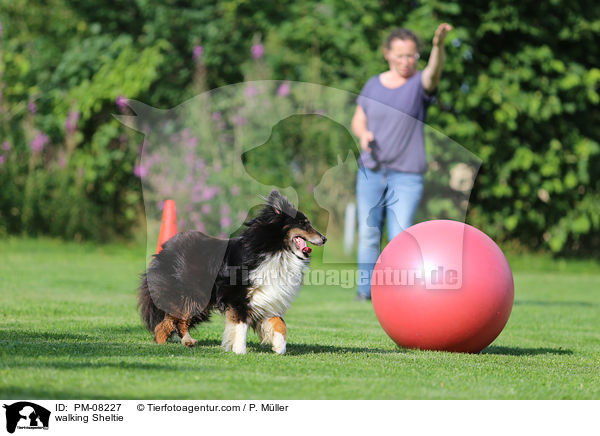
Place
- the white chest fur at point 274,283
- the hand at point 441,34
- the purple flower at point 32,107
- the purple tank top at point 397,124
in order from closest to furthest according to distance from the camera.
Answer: the white chest fur at point 274,283 < the hand at point 441,34 < the purple tank top at point 397,124 < the purple flower at point 32,107

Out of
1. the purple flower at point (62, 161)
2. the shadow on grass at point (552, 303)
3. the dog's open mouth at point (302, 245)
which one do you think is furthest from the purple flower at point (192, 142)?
the purple flower at point (62, 161)

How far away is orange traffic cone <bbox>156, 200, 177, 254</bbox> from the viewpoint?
5382 mm

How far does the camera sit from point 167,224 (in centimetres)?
545

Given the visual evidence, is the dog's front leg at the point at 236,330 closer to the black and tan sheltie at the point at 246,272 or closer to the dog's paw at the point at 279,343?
the black and tan sheltie at the point at 246,272

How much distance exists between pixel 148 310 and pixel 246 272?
36.1 inches

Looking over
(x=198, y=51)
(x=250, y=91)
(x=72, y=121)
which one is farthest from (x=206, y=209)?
(x=198, y=51)

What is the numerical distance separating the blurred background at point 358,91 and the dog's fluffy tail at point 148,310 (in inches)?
284

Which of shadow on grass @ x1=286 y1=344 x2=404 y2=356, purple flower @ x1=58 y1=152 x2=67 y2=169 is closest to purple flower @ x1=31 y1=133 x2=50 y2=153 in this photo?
purple flower @ x1=58 y1=152 x2=67 y2=169

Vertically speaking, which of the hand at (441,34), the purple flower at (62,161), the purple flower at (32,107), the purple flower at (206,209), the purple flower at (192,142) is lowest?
the purple flower at (206,209)

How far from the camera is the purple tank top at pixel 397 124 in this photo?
23.2 feet

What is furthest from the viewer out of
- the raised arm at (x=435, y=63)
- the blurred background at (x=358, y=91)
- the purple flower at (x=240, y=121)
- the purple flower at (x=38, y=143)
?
the purple flower at (x=38, y=143)

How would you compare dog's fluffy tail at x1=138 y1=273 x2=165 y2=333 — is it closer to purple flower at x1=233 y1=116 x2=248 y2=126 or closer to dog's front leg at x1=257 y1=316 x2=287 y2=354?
dog's front leg at x1=257 y1=316 x2=287 y2=354

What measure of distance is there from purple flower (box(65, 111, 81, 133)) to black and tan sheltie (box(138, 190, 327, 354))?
9.72 meters
